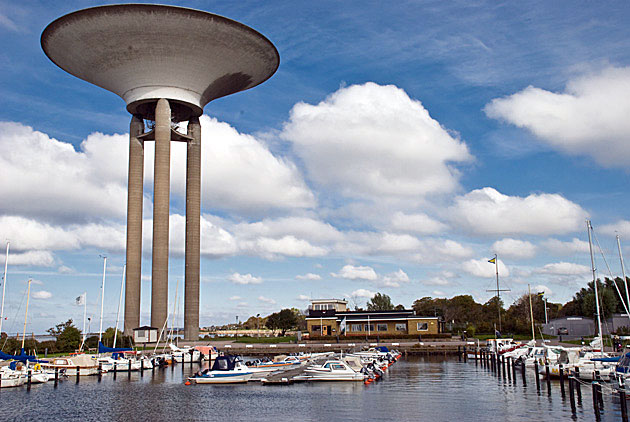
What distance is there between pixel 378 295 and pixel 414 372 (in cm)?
8051

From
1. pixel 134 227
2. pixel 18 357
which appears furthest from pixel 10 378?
pixel 134 227

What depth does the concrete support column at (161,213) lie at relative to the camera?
81.9 m

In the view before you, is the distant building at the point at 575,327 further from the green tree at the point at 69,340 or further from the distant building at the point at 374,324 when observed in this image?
the green tree at the point at 69,340

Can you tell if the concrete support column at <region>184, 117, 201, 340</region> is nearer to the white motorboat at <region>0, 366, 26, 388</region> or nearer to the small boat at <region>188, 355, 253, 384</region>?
the small boat at <region>188, 355, 253, 384</region>

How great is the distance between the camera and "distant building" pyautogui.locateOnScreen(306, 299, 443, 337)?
88.4 m

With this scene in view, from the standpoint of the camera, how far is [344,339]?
275 feet

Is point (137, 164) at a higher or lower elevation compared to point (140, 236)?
higher

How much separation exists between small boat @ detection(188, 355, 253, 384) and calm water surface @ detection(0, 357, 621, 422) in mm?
1322

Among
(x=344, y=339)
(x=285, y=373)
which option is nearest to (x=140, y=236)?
(x=344, y=339)

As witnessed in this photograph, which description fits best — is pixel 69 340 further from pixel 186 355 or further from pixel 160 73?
pixel 160 73

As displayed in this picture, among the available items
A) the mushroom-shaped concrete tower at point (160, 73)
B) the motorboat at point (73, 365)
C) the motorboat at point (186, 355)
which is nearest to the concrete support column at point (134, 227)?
the mushroom-shaped concrete tower at point (160, 73)

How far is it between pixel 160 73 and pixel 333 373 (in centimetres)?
5527

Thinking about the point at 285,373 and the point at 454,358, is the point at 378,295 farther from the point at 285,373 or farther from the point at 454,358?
the point at 285,373

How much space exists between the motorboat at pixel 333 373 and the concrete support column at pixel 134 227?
42.1 metres
